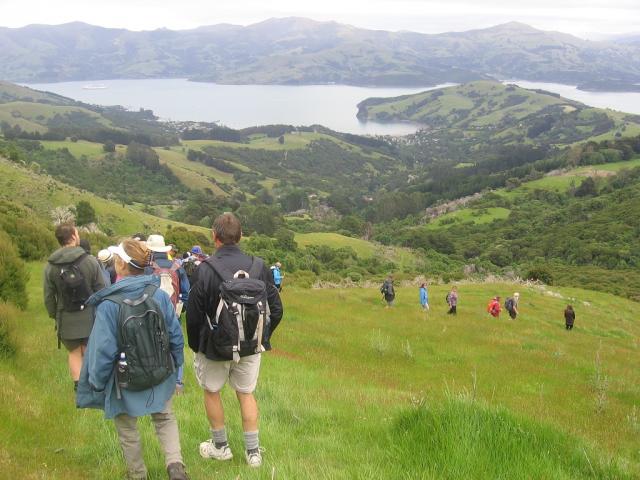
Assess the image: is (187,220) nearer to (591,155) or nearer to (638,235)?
(638,235)

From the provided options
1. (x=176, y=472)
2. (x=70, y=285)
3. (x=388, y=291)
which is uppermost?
(x=70, y=285)

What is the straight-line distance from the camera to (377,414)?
6406mm

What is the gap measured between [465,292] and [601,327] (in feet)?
26.8

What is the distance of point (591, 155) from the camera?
151750 mm

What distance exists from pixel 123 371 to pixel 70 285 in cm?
295

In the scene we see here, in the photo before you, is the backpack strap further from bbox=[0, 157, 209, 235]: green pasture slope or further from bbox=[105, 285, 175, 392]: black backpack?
bbox=[0, 157, 209, 235]: green pasture slope

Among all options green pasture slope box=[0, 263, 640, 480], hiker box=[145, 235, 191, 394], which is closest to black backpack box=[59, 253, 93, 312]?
hiker box=[145, 235, 191, 394]

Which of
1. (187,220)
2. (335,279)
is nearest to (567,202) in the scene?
(187,220)

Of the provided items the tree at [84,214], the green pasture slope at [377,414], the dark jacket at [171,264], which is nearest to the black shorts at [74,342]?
the green pasture slope at [377,414]

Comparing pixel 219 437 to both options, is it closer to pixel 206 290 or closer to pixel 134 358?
pixel 134 358

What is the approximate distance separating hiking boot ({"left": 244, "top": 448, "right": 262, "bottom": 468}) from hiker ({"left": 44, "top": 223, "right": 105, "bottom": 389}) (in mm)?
3342

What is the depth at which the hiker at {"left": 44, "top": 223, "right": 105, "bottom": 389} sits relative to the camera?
674 cm

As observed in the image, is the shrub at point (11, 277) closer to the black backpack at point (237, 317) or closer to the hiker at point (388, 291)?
the black backpack at point (237, 317)

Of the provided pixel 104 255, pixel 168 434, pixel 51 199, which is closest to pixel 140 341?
pixel 168 434
